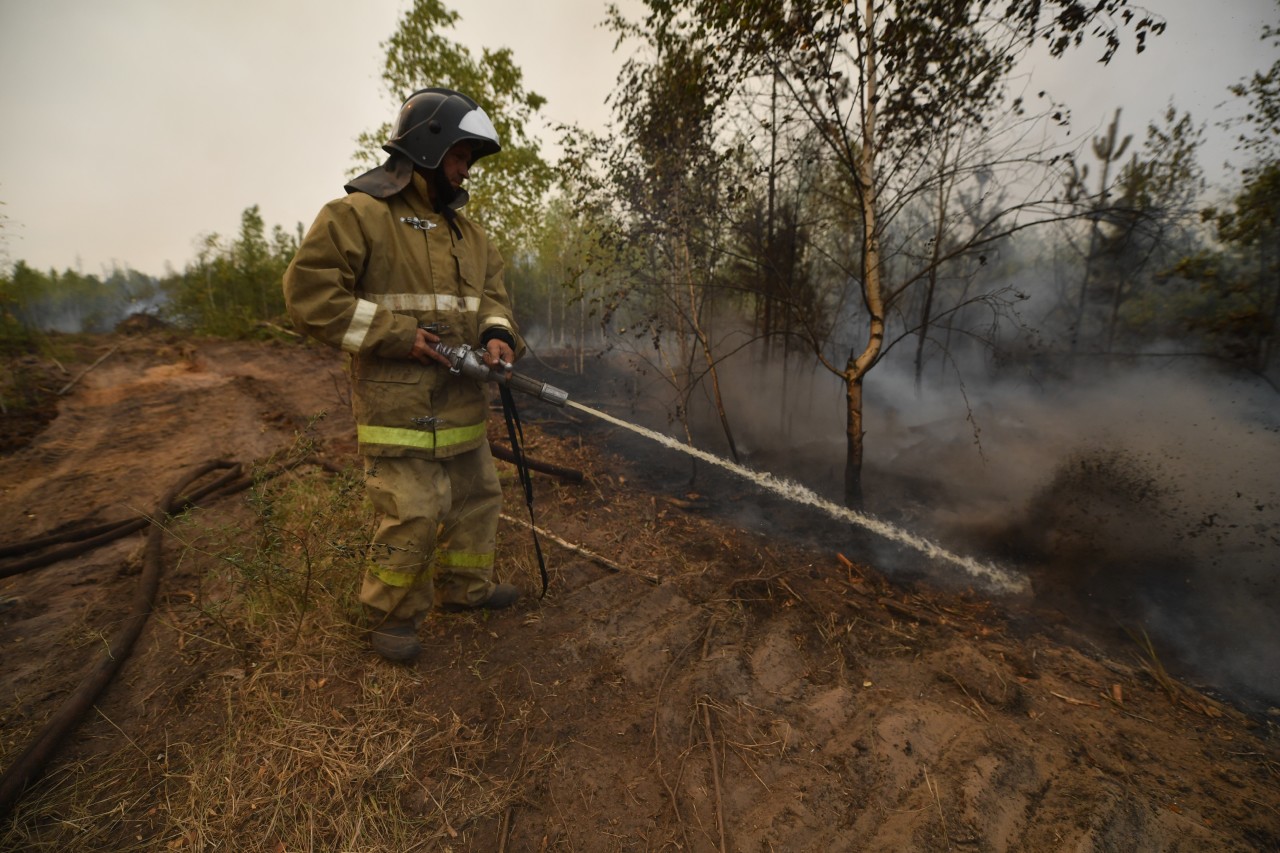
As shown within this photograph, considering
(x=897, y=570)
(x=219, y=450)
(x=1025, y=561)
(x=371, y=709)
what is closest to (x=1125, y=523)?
(x=1025, y=561)

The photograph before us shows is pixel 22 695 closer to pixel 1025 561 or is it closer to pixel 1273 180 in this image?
pixel 1025 561

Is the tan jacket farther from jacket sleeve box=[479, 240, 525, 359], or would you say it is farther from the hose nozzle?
the hose nozzle

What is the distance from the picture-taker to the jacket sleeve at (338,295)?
208 cm

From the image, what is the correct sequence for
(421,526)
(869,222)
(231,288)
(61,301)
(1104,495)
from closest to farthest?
1. (421,526)
2. (869,222)
3. (1104,495)
4. (231,288)
5. (61,301)

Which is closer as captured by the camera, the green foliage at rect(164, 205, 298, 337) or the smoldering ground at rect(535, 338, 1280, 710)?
the smoldering ground at rect(535, 338, 1280, 710)

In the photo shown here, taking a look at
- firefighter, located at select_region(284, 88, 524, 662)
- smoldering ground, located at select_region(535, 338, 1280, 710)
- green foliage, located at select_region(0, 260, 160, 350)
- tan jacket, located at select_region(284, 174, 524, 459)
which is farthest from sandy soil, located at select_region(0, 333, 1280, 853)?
green foliage, located at select_region(0, 260, 160, 350)

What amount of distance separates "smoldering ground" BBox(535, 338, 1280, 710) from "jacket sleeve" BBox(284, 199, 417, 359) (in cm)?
383

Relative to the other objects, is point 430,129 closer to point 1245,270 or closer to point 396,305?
point 396,305

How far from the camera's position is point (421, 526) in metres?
2.37

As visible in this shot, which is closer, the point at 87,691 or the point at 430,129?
the point at 87,691

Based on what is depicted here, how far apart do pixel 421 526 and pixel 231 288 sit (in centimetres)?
1611

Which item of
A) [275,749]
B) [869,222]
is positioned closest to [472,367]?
[275,749]

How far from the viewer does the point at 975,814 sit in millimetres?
1861

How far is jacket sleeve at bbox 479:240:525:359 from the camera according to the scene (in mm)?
2670
